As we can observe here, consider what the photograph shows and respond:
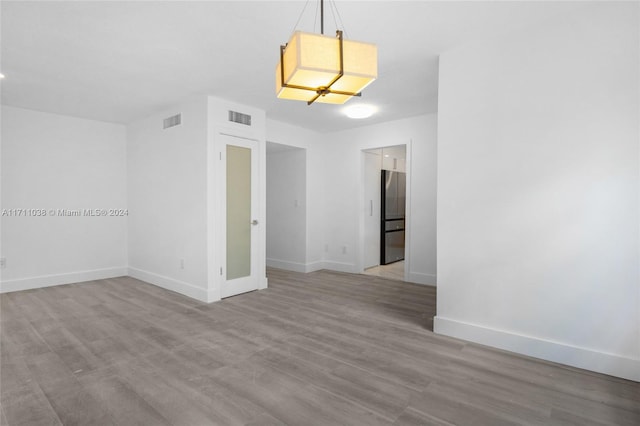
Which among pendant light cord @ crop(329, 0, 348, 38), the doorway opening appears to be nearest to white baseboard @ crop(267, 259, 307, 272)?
the doorway opening

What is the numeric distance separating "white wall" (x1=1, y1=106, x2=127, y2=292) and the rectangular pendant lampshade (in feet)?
16.4

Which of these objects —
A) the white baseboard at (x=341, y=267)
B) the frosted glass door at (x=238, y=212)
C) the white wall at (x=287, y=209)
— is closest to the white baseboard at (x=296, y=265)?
the white wall at (x=287, y=209)

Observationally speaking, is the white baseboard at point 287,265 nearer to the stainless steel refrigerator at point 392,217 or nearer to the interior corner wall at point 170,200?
the stainless steel refrigerator at point 392,217

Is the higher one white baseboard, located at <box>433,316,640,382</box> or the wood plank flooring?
white baseboard, located at <box>433,316,640,382</box>

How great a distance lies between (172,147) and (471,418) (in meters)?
4.73

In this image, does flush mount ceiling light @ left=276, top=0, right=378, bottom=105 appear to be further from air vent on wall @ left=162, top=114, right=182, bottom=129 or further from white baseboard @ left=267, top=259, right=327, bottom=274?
white baseboard @ left=267, top=259, right=327, bottom=274

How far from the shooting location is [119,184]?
Answer: 580 cm

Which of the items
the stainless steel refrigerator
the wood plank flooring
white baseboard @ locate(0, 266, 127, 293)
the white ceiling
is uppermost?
the white ceiling

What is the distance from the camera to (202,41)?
2.83 m

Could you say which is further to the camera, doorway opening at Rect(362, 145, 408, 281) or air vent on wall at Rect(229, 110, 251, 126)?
doorway opening at Rect(362, 145, 408, 281)

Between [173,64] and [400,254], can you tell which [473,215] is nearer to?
[173,64]

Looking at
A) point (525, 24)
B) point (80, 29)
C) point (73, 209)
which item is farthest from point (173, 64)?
point (73, 209)

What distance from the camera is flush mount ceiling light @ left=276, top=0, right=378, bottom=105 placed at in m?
1.75

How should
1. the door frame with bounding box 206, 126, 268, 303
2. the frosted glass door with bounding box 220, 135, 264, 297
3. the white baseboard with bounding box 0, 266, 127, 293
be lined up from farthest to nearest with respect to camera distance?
1. the white baseboard with bounding box 0, 266, 127, 293
2. the frosted glass door with bounding box 220, 135, 264, 297
3. the door frame with bounding box 206, 126, 268, 303
